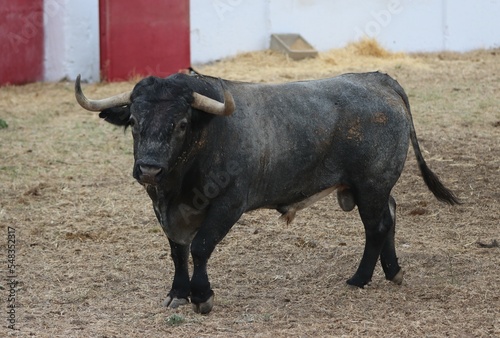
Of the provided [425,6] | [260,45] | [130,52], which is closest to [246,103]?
[130,52]

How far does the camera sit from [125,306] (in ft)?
19.1

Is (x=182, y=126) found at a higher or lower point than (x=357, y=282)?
higher

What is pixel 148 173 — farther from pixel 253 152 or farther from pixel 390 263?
pixel 390 263

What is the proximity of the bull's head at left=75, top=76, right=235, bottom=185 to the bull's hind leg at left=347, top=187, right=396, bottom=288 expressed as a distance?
1.22 meters

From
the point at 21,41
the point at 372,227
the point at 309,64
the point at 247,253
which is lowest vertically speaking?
the point at 309,64

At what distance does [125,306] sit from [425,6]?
12083 millimetres

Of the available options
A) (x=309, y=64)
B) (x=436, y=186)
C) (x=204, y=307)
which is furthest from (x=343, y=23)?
(x=204, y=307)

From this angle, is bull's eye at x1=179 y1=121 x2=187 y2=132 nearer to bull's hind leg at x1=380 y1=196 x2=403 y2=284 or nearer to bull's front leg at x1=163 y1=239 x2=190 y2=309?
bull's front leg at x1=163 y1=239 x2=190 y2=309

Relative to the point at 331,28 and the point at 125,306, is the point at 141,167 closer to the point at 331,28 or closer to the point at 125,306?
the point at 125,306

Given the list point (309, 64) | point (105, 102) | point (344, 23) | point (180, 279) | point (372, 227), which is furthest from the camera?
point (344, 23)

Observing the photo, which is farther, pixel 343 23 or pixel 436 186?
pixel 343 23

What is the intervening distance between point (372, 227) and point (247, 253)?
3.73 feet

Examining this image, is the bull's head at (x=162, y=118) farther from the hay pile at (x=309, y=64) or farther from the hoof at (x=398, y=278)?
the hay pile at (x=309, y=64)

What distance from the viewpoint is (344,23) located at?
16578 millimetres
